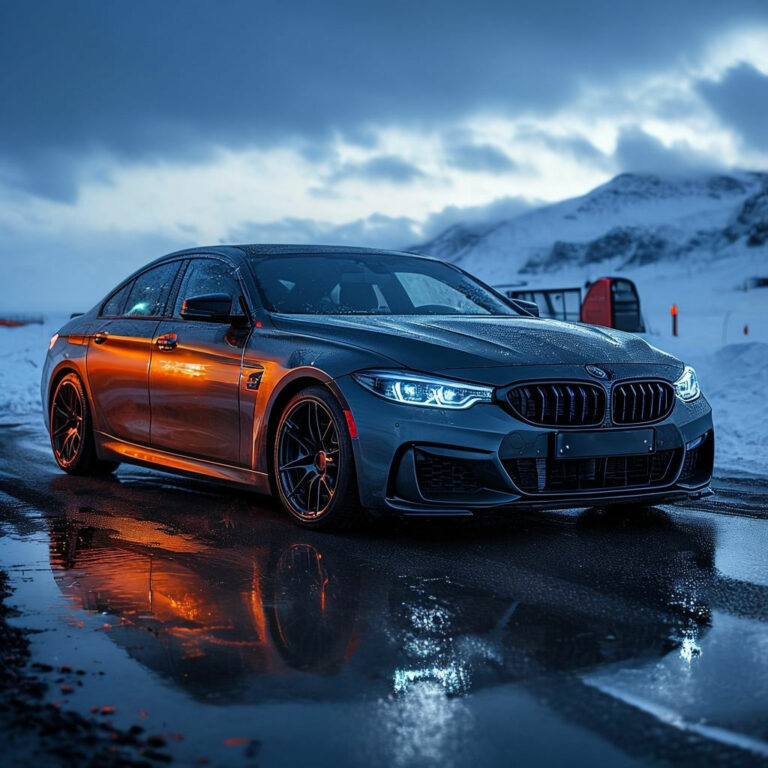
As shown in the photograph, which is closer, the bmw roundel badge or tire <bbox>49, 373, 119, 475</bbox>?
the bmw roundel badge

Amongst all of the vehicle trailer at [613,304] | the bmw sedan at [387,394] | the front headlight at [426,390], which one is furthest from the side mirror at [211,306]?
the vehicle trailer at [613,304]

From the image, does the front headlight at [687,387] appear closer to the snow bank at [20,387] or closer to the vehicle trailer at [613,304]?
the snow bank at [20,387]

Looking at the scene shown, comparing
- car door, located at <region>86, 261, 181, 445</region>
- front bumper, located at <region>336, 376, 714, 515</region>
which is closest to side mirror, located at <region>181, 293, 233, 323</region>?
car door, located at <region>86, 261, 181, 445</region>

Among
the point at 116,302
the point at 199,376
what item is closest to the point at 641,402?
the point at 199,376

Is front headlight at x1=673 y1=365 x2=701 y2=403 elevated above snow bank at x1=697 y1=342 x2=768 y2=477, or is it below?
above

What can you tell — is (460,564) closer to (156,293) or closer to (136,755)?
(136,755)

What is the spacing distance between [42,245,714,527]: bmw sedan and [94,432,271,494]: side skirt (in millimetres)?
19

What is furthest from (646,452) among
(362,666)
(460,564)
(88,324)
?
(88,324)

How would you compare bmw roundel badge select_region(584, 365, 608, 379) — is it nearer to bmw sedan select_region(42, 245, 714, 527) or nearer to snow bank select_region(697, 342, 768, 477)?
bmw sedan select_region(42, 245, 714, 527)

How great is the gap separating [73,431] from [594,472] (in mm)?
4339

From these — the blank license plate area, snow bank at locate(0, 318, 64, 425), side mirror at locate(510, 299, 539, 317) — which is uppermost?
side mirror at locate(510, 299, 539, 317)

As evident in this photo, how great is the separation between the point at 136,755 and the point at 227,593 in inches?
71.3

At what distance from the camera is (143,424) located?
24.7 feet

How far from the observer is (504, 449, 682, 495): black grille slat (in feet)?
18.3
